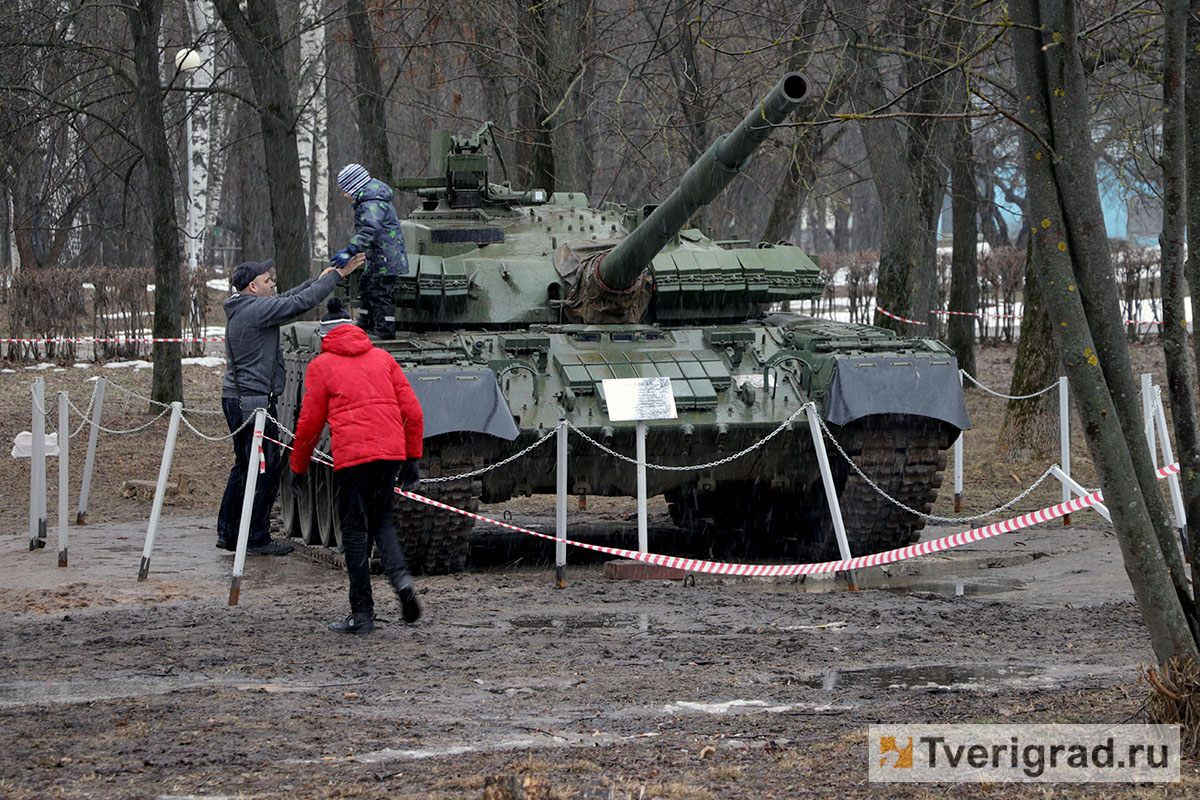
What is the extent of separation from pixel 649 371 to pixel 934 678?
4.22 m

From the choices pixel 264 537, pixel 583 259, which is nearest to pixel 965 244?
pixel 583 259

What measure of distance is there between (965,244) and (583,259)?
1192 centimetres

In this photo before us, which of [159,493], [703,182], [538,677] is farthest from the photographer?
[159,493]

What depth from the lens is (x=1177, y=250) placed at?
5.78 m

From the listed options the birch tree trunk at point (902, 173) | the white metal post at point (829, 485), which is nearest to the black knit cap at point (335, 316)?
the white metal post at point (829, 485)

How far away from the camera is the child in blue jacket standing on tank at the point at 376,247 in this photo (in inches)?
418

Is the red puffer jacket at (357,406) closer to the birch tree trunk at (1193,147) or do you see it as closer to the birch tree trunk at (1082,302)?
the birch tree trunk at (1082,302)

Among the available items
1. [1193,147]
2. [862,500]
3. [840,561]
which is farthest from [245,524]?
[1193,147]

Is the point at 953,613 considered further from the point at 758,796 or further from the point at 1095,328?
the point at 758,796

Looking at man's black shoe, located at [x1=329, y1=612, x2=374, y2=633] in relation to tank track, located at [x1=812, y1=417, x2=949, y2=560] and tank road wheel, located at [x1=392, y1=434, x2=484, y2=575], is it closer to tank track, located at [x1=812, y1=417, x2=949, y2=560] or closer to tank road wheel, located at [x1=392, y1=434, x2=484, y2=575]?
tank road wheel, located at [x1=392, y1=434, x2=484, y2=575]

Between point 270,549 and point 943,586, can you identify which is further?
point 270,549

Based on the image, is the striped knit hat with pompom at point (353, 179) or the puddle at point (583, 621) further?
the striped knit hat with pompom at point (353, 179)

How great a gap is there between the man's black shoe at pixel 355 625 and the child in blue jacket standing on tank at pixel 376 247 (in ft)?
10.3

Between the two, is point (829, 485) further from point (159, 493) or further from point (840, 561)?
point (159, 493)
